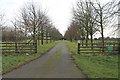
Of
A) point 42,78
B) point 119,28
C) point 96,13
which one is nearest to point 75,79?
point 42,78

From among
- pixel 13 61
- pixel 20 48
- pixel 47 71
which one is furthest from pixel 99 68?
pixel 20 48

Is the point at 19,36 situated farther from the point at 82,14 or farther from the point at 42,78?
the point at 42,78

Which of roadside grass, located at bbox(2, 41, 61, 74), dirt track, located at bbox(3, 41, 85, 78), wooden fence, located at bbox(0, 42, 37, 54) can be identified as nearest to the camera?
dirt track, located at bbox(3, 41, 85, 78)

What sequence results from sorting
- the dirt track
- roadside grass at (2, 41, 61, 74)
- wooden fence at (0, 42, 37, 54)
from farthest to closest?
wooden fence at (0, 42, 37, 54)
roadside grass at (2, 41, 61, 74)
the dirt track

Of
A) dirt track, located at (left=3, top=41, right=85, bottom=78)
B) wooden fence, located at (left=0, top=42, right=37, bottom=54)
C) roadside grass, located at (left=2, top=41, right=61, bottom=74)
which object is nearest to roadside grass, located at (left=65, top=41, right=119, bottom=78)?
dirt track, located at (left=3, top=41, right=85, bottom=78)

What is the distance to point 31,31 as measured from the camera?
914 inches

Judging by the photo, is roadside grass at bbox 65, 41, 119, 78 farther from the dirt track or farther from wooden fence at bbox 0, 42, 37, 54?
wooden fence at bbox 0, 42, 37, 54

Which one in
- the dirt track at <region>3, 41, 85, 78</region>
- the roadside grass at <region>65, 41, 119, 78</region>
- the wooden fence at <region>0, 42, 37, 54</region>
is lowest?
the dirt track at <region>3, 41, 85, 78</region>

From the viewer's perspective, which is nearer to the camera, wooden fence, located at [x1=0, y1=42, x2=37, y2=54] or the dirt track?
the dirt track

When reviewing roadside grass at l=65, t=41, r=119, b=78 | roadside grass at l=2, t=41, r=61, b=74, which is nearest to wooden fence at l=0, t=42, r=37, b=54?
roadside grass at l=2, t=41, r=61, b=74

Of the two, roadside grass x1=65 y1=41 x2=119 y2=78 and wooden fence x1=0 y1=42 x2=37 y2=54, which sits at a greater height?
wooden fence x1=0 y1=42 x2=37 y2=54

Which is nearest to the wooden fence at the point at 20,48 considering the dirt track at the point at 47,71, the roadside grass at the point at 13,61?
the roadside grass at the point at 13,61

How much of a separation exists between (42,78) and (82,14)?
2027 cm

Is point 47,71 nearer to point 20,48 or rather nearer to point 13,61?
point 13,61
